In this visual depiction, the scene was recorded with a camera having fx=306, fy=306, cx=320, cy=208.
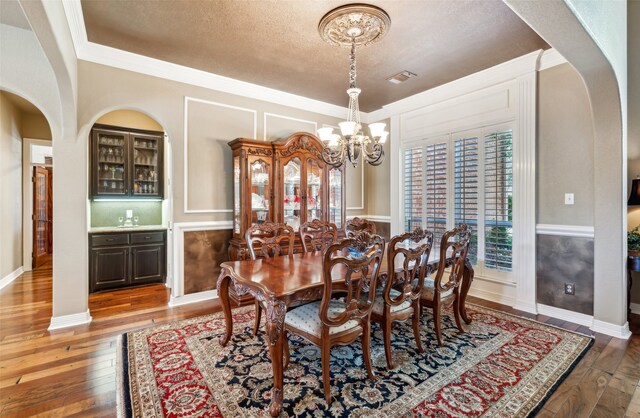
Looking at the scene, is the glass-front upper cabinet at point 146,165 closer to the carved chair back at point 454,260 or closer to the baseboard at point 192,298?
the baseboard at point 192,298

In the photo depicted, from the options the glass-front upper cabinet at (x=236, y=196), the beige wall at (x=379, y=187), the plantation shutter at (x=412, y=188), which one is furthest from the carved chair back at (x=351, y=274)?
the beige wall at (x=379, y=187)

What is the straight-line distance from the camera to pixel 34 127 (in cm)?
535

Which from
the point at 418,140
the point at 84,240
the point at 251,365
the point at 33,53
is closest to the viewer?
the point at 251,365

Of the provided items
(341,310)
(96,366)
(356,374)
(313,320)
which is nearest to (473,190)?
(341,310)

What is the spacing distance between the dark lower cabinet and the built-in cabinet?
736 millimetres

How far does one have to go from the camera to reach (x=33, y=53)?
291cm

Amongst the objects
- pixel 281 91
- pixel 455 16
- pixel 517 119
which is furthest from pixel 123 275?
pixel 517 119

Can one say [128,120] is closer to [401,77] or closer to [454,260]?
[401,77]

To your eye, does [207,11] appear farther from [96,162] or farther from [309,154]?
[96,162]

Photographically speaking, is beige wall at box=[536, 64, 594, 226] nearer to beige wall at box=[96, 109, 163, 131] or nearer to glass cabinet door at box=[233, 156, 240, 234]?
glass cabinet door at box=[233, 156, 240, 234]

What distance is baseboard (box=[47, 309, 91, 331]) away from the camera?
3.02 m

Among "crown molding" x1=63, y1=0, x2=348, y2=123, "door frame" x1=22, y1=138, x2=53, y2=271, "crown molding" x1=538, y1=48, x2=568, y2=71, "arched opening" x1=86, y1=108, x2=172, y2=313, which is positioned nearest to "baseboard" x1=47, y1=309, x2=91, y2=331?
"arched opening" x1=86, y1=108, x2=172, y2=313

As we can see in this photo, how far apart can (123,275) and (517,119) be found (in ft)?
18.3

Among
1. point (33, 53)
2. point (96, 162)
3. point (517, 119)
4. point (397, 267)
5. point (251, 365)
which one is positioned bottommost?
point (251, 365)
